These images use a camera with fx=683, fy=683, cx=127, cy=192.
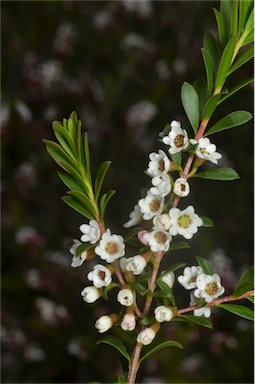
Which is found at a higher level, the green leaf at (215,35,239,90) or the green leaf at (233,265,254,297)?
the green leaf at (215,35,239,90)

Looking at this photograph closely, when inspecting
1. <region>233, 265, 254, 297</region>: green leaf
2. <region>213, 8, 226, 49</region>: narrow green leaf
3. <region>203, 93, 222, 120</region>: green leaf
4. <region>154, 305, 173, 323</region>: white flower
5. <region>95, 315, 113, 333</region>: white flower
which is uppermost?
<region>213, 8, 226, 49</region>: narrow green leaf

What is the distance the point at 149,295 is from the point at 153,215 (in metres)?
0.05

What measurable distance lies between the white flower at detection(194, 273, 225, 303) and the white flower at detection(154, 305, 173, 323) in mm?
19

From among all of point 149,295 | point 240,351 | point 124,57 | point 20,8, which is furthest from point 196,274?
point 20,8

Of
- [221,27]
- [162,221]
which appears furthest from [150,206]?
[221,27]

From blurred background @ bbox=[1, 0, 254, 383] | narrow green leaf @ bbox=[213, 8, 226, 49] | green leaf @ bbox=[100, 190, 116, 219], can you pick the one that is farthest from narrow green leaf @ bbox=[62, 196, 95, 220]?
blurred background @ bbox=[1, 0, 254, 383]

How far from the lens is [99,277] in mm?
392

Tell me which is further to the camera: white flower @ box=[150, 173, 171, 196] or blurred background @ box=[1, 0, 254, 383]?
blurred background @ box=[1, 0, 254, 383]

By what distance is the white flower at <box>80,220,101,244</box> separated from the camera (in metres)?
0.39

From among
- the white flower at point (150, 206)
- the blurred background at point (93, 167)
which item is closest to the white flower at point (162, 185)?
the white flower at point (150, 206)

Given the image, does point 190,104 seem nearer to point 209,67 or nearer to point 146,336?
point 209,67

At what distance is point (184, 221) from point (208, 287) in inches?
1.6

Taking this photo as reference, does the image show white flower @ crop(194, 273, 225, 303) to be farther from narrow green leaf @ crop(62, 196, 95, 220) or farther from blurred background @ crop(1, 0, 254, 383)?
blurred background @ crop(1, 0, 254, 383)

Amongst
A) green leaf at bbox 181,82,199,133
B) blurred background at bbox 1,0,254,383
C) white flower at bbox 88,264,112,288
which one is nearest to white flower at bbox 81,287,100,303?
white flower at bbox 88,264,112,288
